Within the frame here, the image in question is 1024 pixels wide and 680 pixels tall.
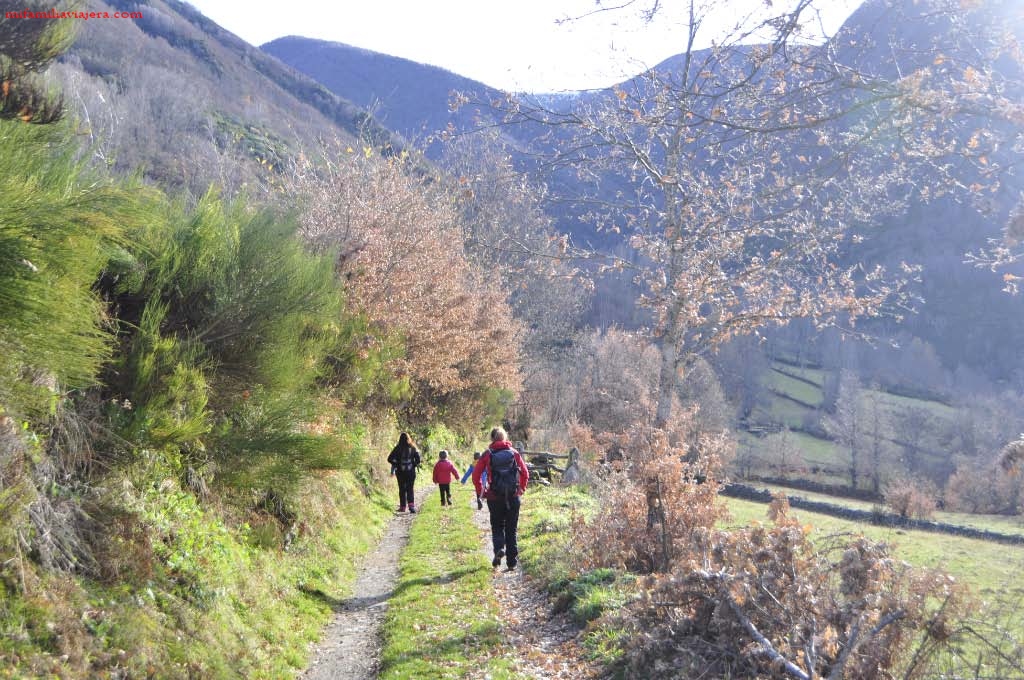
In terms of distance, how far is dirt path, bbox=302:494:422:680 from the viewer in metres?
6.50

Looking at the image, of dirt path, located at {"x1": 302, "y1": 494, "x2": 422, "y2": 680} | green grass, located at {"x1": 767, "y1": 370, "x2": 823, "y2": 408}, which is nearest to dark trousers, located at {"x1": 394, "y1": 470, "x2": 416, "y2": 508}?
dirt path, located at {"x1": 302, "y1": 494, "x2": 422, "y2": 680}

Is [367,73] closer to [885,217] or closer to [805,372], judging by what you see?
[805,372]

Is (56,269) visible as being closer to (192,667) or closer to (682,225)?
(192,667)

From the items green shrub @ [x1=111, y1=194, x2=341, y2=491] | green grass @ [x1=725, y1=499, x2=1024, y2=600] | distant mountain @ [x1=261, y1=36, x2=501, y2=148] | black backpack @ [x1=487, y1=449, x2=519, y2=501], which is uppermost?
distant mountain @ [x1=261, y1=36, x2=501, y2=148]

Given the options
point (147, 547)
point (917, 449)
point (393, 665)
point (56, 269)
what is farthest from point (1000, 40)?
point (917, 449)

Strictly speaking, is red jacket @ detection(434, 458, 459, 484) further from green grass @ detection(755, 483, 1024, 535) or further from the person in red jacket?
green grass @ detection(755, 483, 1024, 535)

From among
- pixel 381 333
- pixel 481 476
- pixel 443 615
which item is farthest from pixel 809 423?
pixel 443 615

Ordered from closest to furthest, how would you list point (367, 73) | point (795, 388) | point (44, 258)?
point (44, 258), point (795, 388), point (367, 73)

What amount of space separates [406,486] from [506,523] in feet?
19.3

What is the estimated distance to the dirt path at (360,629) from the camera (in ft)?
21.3

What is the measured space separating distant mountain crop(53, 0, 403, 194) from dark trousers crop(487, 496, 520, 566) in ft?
21.8

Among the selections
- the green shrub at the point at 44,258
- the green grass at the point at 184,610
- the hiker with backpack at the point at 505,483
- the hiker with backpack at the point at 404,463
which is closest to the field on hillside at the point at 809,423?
the hiker with backpack at the point at 404,463

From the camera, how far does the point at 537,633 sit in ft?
24.3

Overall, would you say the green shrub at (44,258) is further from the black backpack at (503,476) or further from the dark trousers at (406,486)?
the dark trousers at (406,486)
